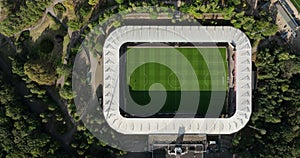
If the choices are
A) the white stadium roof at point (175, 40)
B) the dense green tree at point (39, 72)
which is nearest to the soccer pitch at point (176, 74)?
the white stadium roof at point (175, 40)

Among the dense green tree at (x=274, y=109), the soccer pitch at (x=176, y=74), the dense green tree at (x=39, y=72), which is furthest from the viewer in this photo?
the soccer pitch at (x=176, y=74)

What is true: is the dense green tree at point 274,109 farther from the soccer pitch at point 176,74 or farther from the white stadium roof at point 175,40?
the soccer pitch at point 176,74

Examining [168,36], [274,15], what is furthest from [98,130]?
[274,15]

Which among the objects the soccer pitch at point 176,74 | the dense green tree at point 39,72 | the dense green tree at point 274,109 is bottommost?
the dense green tree at point 274,109

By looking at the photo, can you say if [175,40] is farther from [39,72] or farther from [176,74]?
[39,72]

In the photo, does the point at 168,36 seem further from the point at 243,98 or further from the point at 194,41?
the point at 243,98

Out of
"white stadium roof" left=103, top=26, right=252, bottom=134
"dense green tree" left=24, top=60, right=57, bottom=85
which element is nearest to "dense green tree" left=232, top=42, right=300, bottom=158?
"white stadium roof" left=103, top=26, right=252, bottom=134

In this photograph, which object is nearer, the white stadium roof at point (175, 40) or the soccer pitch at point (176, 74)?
the white stadium roof at point (175, 40)

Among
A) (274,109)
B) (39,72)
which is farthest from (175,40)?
(39,72)
